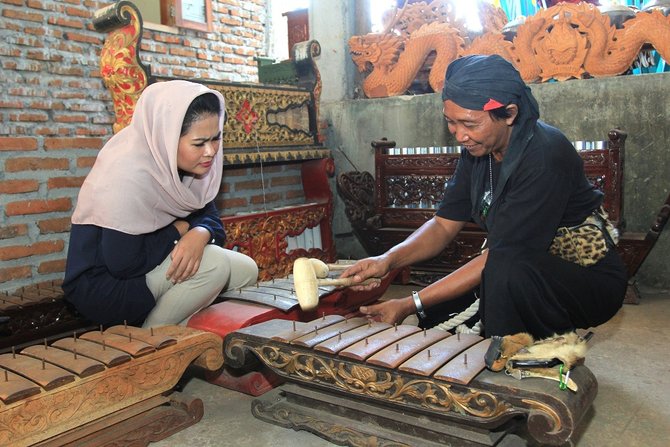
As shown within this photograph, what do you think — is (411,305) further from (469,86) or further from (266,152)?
(266,152)

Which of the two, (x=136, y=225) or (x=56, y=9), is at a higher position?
(x=56, y=9)

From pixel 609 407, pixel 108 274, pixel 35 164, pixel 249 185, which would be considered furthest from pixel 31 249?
pixel 609 407

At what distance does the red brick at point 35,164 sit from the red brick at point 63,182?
0.26 ft

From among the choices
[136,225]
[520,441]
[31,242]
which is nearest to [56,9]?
[31,242]

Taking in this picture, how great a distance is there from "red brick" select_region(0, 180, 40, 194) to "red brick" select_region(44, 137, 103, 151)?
0.99 feet

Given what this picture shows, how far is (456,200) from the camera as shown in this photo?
2.76 meters

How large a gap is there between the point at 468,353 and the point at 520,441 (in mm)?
367

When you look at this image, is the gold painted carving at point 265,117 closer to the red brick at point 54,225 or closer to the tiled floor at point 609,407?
the red brick at point 54,225

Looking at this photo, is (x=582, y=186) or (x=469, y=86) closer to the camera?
(x=469, y=86)

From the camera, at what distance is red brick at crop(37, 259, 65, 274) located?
3936 millimetres

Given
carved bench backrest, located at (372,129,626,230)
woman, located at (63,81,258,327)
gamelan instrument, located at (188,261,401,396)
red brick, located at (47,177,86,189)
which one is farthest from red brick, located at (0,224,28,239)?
carved bench backrest, located at (372,129,626,230)

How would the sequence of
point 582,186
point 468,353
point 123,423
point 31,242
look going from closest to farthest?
point 468,353 → point 123,423 → point 582,186 → point 31,242

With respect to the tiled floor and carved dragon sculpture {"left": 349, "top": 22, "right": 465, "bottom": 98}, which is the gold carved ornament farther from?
carved dragon sculpture {"left": 349, "top": 22, "right": 465, "bottom": 98}

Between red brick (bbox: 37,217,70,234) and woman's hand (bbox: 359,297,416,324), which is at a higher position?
red brick (bbox: 37,217,70,234)
